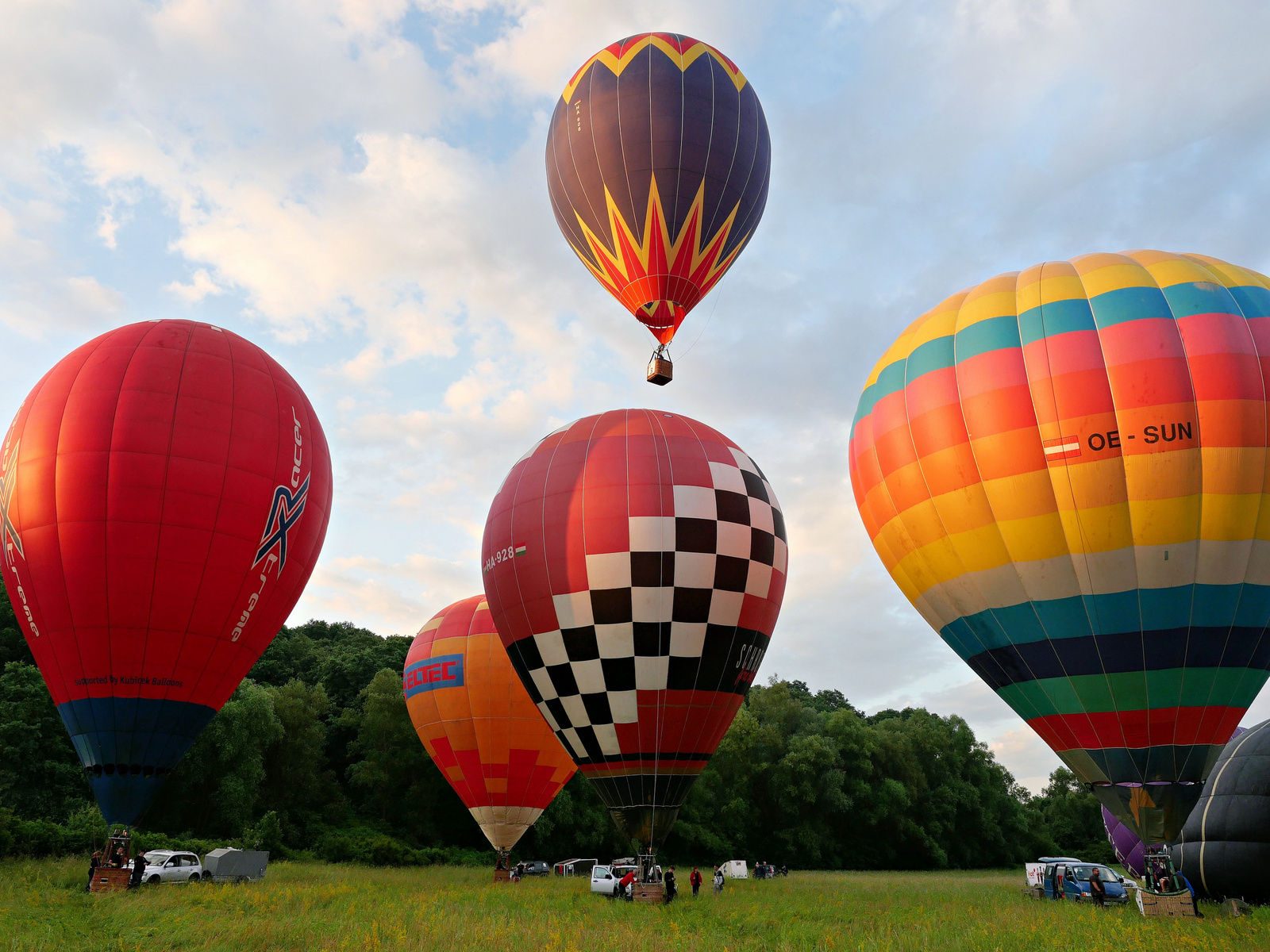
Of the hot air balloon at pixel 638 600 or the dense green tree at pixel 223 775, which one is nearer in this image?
the hot air balloon at pixel 638 600

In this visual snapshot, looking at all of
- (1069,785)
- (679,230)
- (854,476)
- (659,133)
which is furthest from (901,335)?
(1069,785)

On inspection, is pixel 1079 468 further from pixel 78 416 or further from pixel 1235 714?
pixel 78 416

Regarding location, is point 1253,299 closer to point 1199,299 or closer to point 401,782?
point 1199,299

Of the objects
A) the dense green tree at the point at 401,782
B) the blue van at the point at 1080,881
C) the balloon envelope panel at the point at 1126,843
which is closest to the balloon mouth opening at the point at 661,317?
the balloon envelope panel at the point at 1126,843

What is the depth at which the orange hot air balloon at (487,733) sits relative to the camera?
19281 millimetres

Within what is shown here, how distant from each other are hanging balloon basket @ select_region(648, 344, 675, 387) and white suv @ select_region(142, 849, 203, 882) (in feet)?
44.3

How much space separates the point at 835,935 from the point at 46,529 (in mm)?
12316

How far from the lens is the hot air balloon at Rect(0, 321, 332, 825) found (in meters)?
11.9

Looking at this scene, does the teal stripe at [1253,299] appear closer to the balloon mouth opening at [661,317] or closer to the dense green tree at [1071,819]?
the balloon mouth opening at [661,317]

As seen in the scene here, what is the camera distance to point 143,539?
39.5 feet

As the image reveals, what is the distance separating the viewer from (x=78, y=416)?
12609mm

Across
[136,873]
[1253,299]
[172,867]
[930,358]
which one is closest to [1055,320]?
[930,358]

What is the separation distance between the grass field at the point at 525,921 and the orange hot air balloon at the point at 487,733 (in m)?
2.39

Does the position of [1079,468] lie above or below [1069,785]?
above
